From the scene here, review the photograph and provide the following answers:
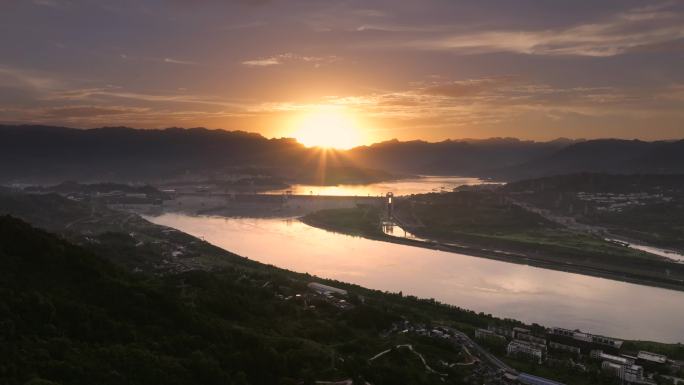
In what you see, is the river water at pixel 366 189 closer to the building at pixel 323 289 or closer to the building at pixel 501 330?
the building at pixel 323 289

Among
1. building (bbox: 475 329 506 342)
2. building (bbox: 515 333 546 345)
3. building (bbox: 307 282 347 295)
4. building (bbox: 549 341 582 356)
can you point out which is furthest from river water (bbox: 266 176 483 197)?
building (bbox: 549 341 582 356)

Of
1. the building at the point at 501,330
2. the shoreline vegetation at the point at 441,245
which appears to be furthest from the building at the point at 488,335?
the shoreline vegetation at the point at 441,245

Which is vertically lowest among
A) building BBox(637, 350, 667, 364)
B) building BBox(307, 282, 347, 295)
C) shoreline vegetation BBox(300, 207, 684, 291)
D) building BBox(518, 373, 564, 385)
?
shoreline vegetation BBox(300, 207, 684, 291)

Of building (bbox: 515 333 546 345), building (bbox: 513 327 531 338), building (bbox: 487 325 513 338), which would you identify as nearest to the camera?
building (bbox: 515 333 546 345)

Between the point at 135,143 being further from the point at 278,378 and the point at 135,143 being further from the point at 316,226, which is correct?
the point at 278,378

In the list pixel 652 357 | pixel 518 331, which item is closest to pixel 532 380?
pixel 518 331

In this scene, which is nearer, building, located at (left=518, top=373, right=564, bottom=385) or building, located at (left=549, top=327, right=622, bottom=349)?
building, located at (left=518, top=373, right=564, bottom=385)

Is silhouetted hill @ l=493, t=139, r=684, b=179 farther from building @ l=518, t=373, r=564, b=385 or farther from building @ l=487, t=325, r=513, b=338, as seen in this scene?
building @ l=518, t=373, r=564, b=385
